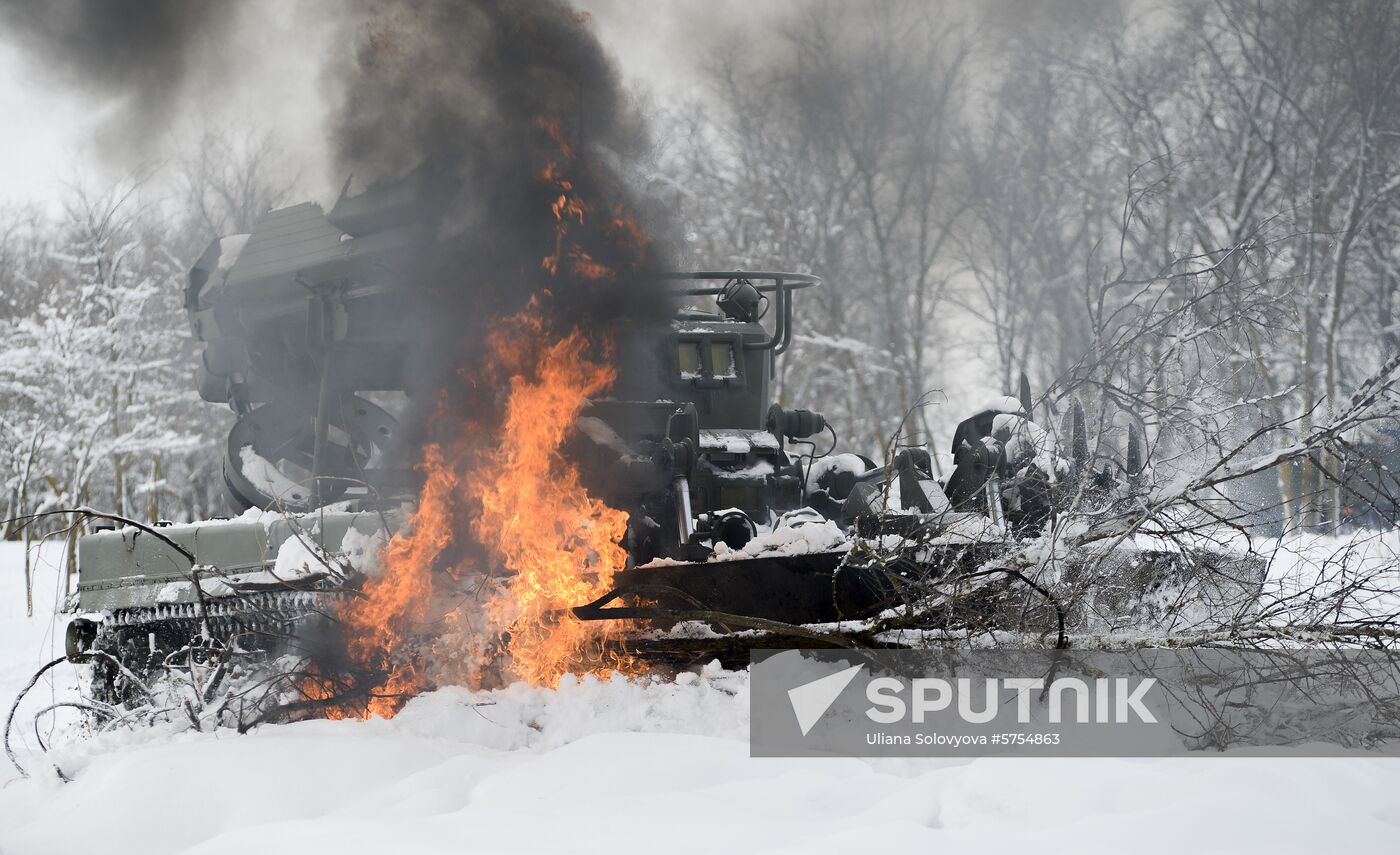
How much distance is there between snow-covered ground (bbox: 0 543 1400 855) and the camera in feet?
14.3

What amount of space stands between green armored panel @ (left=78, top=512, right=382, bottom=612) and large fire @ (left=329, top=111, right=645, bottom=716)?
0.51 metres

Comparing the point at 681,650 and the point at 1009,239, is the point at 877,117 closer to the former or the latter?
the point at 1009,239

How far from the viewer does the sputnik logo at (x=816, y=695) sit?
592cm

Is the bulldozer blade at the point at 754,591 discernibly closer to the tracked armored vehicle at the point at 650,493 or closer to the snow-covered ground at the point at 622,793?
the tracked armored vehicle at the point at 650,493

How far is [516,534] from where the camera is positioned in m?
6.79

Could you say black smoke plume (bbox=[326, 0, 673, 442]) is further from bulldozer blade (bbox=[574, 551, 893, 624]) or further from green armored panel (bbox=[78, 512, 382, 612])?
bulldozer blade (bbox=[574, 551, 893, 624])

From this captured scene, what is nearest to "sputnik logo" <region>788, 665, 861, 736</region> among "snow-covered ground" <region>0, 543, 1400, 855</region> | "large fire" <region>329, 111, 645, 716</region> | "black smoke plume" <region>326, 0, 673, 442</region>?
"snow-covered ground" <region>0, 543, 1400, 855</region>

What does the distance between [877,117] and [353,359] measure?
47.4ft

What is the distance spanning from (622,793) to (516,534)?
81.0 inches

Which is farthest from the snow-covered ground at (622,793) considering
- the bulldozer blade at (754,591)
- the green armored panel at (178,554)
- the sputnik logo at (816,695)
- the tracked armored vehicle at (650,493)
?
the green armored panel at (178,554)

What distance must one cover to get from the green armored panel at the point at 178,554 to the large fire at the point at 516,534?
507 millimetres

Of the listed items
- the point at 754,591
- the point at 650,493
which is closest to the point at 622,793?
the point at 754,591

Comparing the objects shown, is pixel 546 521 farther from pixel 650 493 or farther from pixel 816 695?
pixel 816 695

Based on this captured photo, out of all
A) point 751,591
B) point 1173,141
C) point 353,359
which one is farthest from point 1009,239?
point 751,591
